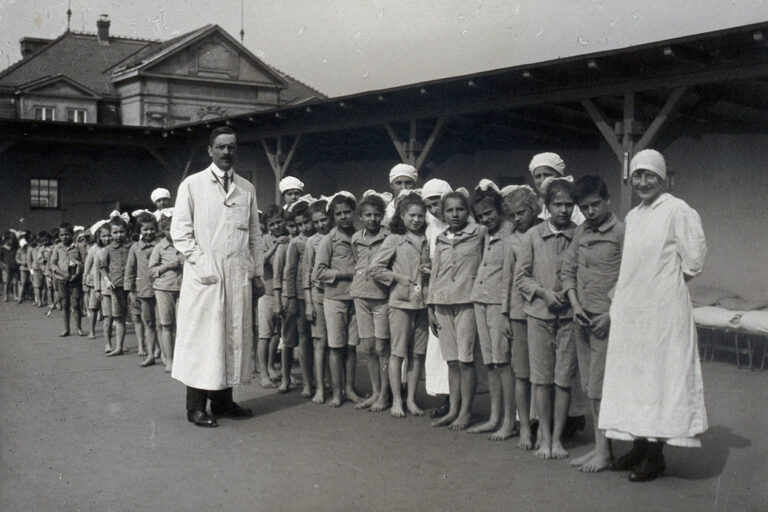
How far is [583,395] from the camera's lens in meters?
5.82

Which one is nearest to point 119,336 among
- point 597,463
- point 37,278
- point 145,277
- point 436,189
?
point 145,277

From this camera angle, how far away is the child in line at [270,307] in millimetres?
7562

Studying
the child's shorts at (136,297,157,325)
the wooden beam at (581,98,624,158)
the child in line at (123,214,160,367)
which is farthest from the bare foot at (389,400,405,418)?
the wooden beam at (581,98,624,158)

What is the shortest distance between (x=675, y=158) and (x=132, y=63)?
27.6 metres

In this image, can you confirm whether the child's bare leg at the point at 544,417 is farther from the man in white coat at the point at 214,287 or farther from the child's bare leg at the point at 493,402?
the man in white coat at the point at 214,287

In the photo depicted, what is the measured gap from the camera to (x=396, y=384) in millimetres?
6285

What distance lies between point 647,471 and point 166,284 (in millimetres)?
5478

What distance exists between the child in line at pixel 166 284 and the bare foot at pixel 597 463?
197 inches

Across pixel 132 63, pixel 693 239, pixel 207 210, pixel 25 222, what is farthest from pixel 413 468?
pixel 132 63

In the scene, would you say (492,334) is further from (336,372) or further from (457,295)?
(336,372)

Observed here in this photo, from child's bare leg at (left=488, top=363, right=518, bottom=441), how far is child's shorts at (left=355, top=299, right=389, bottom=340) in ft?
3.71

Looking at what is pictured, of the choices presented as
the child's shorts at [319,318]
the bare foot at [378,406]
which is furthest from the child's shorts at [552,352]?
the child's shorts at [319,318]

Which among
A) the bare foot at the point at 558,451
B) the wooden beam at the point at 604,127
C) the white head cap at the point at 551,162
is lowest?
the bare foot at the point at 558,451

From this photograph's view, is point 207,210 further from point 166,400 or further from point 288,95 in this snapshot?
point 288,95
